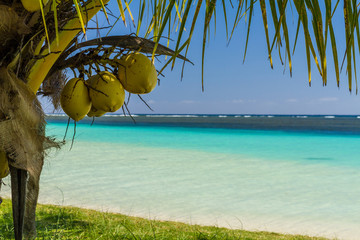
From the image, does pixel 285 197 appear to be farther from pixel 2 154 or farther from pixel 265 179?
pixel 2 154

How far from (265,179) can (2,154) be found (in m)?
7.05

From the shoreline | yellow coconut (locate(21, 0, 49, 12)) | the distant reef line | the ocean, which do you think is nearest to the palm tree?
yellow coconut (locate(21, 0, 49, 12))

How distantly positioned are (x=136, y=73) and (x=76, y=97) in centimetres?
12

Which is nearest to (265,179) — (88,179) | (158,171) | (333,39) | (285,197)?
(285,197)

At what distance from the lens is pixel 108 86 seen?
68 centimetres

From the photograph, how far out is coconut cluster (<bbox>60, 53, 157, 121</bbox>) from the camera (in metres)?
0.69

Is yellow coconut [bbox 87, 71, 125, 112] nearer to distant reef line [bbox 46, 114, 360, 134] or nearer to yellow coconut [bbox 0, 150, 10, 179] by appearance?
yellow coconut [bbox 0, 150, 10, 179]

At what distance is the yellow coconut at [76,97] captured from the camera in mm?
699

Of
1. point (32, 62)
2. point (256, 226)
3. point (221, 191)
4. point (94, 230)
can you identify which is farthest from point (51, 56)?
point (221, 191)

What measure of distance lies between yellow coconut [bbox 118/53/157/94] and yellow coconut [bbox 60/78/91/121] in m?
0.08

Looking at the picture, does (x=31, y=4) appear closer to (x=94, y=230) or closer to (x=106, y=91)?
(x=106, y=91)

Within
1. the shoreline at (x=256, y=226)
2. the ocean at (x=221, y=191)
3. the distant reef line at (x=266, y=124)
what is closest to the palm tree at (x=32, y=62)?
the ocean at (x=221, y=191)

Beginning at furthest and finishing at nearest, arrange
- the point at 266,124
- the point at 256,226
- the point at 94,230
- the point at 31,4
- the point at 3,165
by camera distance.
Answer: the point at 266,124
the point at 256,226
the point at 94,230
the point at 3,165
the point at 31,4

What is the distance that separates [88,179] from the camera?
697 centimetres
